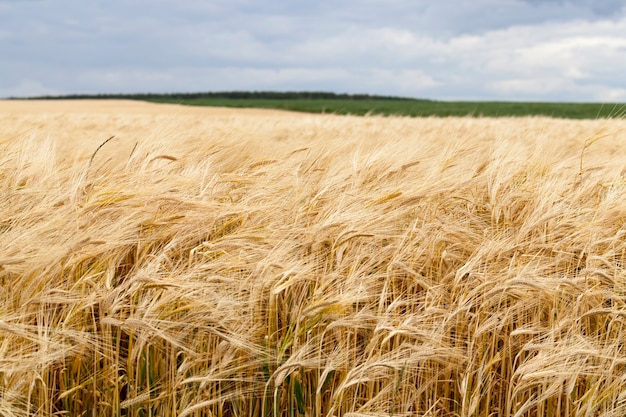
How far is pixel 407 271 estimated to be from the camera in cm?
197

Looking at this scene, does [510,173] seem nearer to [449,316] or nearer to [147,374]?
[449,316]

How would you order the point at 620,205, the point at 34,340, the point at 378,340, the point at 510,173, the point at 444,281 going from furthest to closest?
the point at 510,173, the point at 620,205, the point at 444,281, the point at 378,340, the point at 34,340

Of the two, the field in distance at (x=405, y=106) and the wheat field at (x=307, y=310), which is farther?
the field in distance at (x=405, y=106)

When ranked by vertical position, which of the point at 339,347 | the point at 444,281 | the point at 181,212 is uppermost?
the point at 181,212

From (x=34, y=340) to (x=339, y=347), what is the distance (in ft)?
2.76

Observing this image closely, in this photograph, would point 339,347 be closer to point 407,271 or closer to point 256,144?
point 407,271

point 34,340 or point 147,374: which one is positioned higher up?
point 34,340

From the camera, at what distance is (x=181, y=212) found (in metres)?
2.18


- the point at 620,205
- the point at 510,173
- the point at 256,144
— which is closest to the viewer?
the point at 620,205

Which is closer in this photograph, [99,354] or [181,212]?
[99,354]

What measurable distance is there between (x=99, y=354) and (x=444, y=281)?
3.55 ft

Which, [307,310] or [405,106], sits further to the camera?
[405,106]

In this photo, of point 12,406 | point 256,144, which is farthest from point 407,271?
point 256,144

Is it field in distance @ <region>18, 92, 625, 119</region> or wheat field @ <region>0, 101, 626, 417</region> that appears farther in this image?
field in distance @ <region>18, 92, 625, 119</region>
